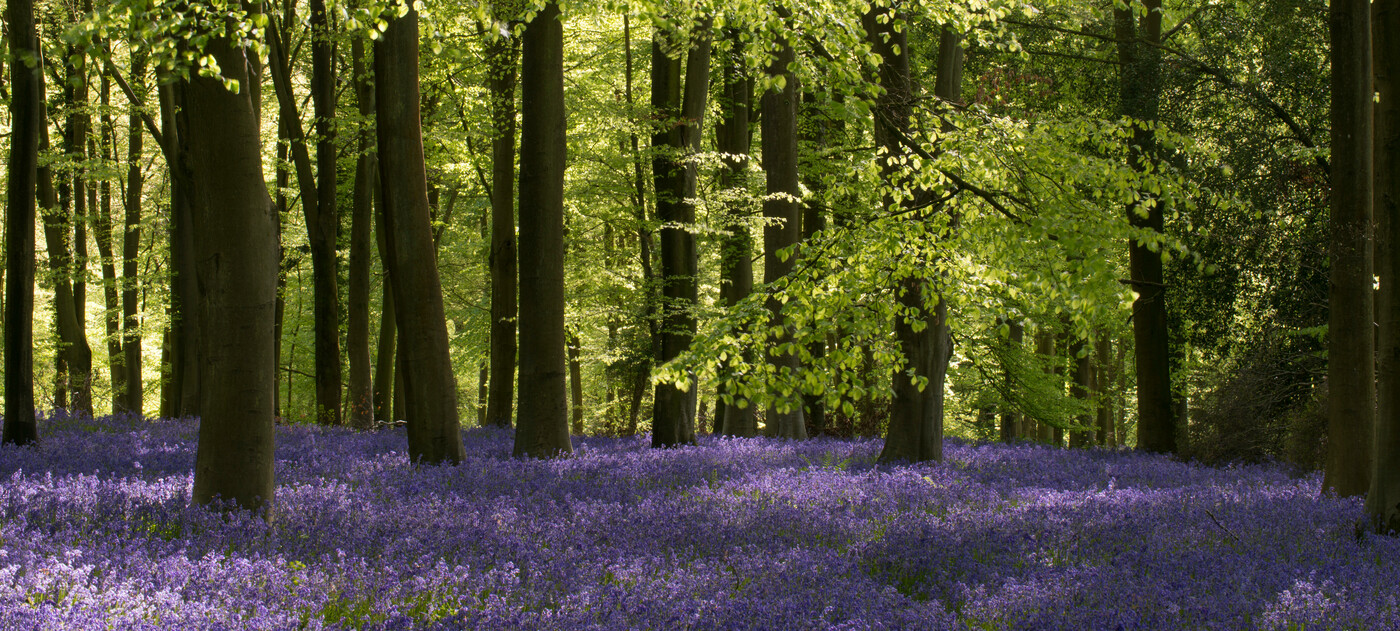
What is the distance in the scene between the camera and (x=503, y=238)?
16.9m

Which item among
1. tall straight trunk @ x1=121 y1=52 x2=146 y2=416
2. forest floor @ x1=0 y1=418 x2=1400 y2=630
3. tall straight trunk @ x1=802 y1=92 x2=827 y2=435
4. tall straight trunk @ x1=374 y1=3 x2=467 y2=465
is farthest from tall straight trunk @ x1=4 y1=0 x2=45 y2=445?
tall straight trunk @ x1=802 y1=92 x2=827 y2=435

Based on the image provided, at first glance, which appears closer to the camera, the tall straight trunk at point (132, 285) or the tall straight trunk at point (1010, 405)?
the tall straight trunk at point (1010, 405)

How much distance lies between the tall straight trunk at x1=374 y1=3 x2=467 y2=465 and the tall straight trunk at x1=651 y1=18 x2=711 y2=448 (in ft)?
13.4

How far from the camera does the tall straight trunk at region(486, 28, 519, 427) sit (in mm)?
16688

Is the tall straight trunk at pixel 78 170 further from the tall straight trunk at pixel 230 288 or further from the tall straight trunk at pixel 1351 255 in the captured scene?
the tall straight trunk at pixel 1351 255

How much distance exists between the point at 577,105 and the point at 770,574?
610 inches

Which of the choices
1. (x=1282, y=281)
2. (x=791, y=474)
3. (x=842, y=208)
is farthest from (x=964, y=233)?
(x=842, y=208)

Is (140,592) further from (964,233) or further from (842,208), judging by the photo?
(842,208)

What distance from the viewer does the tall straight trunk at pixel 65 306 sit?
19.6 meters

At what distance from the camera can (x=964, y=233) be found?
6.57m

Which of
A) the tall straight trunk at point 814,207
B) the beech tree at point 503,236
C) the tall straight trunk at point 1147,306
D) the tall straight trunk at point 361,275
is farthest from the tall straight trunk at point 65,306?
the tall straight trunk at point 1147,306

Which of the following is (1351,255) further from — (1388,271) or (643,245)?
(643,245)

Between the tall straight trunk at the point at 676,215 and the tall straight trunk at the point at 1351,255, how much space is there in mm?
8155

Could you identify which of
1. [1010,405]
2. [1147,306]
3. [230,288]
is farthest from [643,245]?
[230,288]
